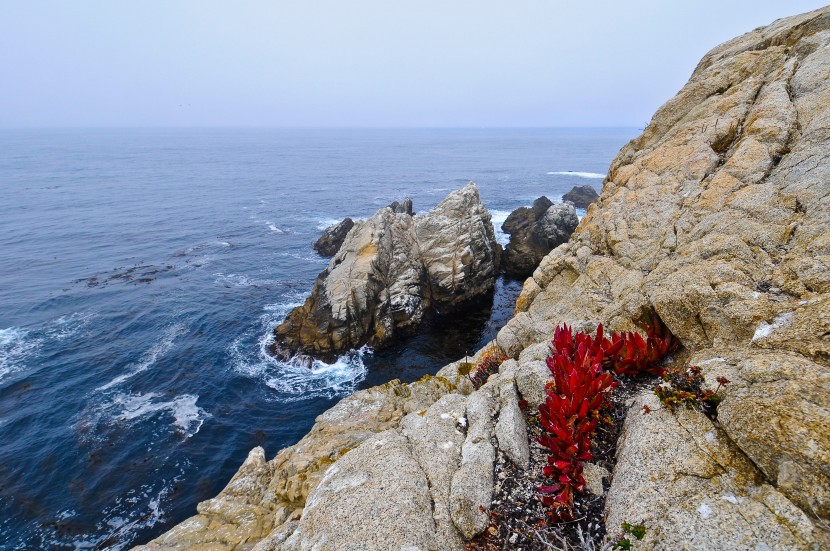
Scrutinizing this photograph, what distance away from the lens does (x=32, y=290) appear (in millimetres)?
43312

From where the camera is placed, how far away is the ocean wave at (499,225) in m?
57.4

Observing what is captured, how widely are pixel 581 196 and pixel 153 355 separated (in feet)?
256

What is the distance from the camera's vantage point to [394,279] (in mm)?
37594

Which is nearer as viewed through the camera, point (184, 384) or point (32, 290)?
point (184, 384)

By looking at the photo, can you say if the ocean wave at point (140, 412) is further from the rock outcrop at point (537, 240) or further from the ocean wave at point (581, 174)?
the ocean wave at point (581, 174)

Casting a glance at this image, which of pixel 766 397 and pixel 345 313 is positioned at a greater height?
pixel 766 397

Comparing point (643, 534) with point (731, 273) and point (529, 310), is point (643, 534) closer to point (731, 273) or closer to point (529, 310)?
point (731, 273)

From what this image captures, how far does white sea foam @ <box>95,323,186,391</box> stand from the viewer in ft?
97.5

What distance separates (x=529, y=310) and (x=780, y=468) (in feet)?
42.9

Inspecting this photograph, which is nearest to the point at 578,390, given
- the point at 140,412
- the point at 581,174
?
the point at 140,412

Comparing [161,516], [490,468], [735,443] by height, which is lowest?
[161,516]

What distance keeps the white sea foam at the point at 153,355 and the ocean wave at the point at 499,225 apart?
3605cm

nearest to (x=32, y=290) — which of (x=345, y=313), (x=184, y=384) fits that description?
(x=184, y=384)

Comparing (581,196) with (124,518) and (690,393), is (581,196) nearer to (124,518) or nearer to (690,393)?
(690,393)
